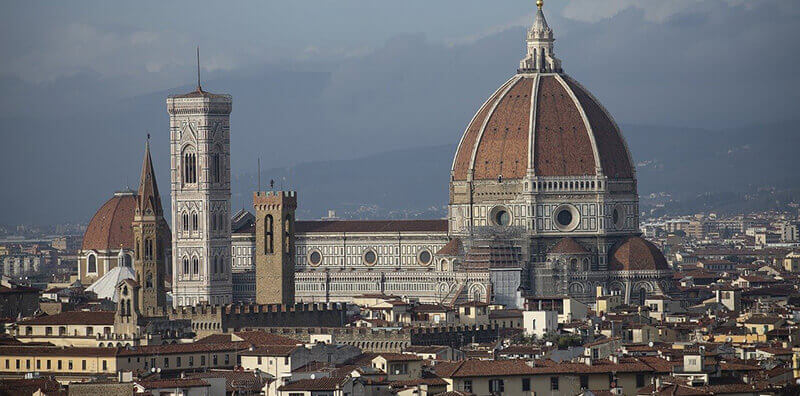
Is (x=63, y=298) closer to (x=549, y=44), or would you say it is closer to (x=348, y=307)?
(x=348, y=307)

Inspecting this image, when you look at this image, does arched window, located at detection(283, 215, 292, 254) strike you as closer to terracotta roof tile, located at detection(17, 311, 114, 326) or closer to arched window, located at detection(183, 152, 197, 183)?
arched window, located at detection(183, 152, 197, 183)

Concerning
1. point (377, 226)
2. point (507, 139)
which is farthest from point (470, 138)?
point (377, 226)

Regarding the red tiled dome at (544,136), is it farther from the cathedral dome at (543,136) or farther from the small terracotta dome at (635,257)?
the small terracotta dome at (635,257)

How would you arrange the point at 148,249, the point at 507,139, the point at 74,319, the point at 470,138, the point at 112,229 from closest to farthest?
the point at 74,319, the point at 148,249, the point at 507,139, the point at 470,138, the point at 112,229

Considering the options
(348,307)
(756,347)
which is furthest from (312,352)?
(348,307)

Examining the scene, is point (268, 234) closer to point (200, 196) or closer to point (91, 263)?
point (200, 196)

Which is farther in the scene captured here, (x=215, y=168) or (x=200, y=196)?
(x=215, y=168)

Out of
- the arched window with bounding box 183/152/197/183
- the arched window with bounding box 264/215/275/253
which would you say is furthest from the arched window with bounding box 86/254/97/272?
the arched window with bounding box 264/215/275/253
